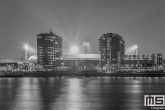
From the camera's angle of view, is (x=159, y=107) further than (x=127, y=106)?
No

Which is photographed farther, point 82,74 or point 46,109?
point 82,74

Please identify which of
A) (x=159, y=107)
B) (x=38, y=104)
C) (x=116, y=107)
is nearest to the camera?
(x=159, y=107)

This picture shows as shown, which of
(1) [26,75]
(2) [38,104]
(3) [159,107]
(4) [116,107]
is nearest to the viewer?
(3) [159,107]

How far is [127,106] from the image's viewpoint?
45.6 m

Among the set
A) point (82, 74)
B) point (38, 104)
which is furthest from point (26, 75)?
point (38, 104)

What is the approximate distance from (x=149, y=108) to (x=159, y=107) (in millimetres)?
1391

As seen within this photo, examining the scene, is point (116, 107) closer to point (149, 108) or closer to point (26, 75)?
point (149, 108)

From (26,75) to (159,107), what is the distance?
159 metres

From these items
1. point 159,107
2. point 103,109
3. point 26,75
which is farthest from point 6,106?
point 26,75

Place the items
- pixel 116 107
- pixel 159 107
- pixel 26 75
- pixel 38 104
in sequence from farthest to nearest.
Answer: pixel 26 75, pixel 38 104, pixel 116 107, pixel 159 107

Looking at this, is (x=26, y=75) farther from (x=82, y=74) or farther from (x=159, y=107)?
(x=159, y=107)

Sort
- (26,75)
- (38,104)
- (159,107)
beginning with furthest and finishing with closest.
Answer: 1. (26,75)
2. (38,104)
3. (159,107)

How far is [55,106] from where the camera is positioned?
4550cm

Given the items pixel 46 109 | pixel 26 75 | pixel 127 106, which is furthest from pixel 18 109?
pixel 26 75
